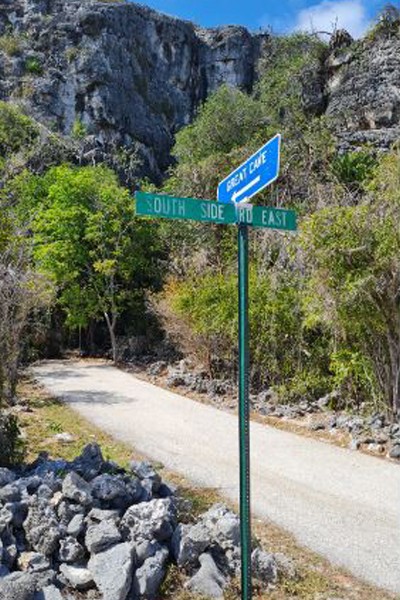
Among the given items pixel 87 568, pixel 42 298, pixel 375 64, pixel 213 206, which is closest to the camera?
pixel 213 206

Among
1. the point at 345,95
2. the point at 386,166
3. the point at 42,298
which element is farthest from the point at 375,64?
the point at 42,298

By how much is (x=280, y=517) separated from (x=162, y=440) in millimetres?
3320

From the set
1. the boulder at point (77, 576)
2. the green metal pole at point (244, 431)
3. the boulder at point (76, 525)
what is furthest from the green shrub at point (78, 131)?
the green metal pole at point (244, 431)

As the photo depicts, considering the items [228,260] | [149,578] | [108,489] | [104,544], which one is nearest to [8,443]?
[108,489]

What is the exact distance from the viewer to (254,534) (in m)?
4.86

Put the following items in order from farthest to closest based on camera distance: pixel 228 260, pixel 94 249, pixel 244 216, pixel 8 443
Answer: pixel 94 249, pixel 228 260, pixel 8 443, pixel 244 216

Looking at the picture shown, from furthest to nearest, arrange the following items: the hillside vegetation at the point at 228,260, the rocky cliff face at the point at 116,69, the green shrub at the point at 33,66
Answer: the green shrub at the point at 33,66 → the rocky cliff face at the point at 116,69 → the hillside vegetation at the point at 228,260

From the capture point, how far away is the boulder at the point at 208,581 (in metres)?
3.71

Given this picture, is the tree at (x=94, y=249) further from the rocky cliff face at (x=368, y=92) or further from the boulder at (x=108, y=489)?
the boulder at (x=108, y=489)

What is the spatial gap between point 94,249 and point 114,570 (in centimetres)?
1661

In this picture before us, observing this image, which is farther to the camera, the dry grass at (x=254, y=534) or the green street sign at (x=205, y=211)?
the dry grass at (x=254, y=534)

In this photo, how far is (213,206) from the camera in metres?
2.95

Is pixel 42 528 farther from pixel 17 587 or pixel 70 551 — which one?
pixel 17 587

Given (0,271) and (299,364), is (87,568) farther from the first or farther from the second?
(299,364)
